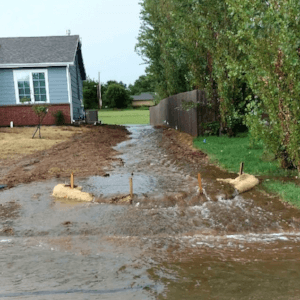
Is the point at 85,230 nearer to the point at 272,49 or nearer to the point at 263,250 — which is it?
the point at 263,250

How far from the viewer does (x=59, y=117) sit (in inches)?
797

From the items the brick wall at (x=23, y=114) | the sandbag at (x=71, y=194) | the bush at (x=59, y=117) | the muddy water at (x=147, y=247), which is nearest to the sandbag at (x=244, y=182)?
the muddy water at (x=147, y=247)

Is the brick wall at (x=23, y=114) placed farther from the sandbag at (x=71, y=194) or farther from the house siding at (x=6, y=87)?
the sandbag at (x=71, y=194)

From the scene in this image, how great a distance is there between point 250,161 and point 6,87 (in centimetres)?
1631

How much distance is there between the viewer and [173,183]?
276 inches

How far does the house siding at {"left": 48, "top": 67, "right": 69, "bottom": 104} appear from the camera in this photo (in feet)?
66.1

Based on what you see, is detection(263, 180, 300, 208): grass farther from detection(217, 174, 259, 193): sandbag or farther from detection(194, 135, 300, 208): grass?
detection(217, 174, 259, 193): sandbag

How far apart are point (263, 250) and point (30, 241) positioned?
2.80 m

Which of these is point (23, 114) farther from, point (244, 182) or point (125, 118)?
point (125, 118)

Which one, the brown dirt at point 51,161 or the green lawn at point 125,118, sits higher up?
the green lawn at point 125,118

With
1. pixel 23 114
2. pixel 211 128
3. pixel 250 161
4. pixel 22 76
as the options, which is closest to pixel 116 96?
pixel 22 76

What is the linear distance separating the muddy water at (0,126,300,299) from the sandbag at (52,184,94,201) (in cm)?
18

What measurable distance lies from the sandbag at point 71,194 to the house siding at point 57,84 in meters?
14.8

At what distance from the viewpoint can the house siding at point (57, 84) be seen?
20.2 m
